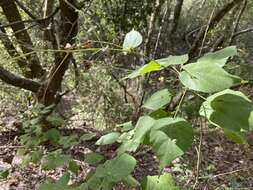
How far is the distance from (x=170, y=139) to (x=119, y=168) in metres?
0.24

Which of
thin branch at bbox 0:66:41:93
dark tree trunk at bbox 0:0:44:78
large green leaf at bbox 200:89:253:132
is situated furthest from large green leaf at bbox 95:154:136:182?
dark tree trunk at bbox 0:0:44:78

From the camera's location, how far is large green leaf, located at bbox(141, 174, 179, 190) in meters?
0.82

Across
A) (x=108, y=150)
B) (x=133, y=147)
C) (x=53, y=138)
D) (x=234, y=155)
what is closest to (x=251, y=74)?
(x=234, y=155)

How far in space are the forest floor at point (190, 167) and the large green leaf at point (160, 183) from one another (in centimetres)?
226

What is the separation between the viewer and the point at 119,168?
92 cm

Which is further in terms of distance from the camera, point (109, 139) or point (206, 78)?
point (109, 139)

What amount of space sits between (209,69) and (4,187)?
3261mm

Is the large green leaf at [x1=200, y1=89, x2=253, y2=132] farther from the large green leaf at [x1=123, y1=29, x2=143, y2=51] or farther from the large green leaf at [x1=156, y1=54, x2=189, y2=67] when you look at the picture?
the large green leaf at [x1=123, y1=29, x2=143, y2=51]

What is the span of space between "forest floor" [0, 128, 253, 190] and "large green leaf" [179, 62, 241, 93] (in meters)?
2.44

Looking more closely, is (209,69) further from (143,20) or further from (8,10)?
(143,20)

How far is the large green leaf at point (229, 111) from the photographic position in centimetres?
71

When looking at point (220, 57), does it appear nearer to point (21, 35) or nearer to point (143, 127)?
point (143, 127)

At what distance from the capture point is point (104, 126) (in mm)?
4980

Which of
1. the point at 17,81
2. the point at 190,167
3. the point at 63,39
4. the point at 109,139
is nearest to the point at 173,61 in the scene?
the point at 109,139
